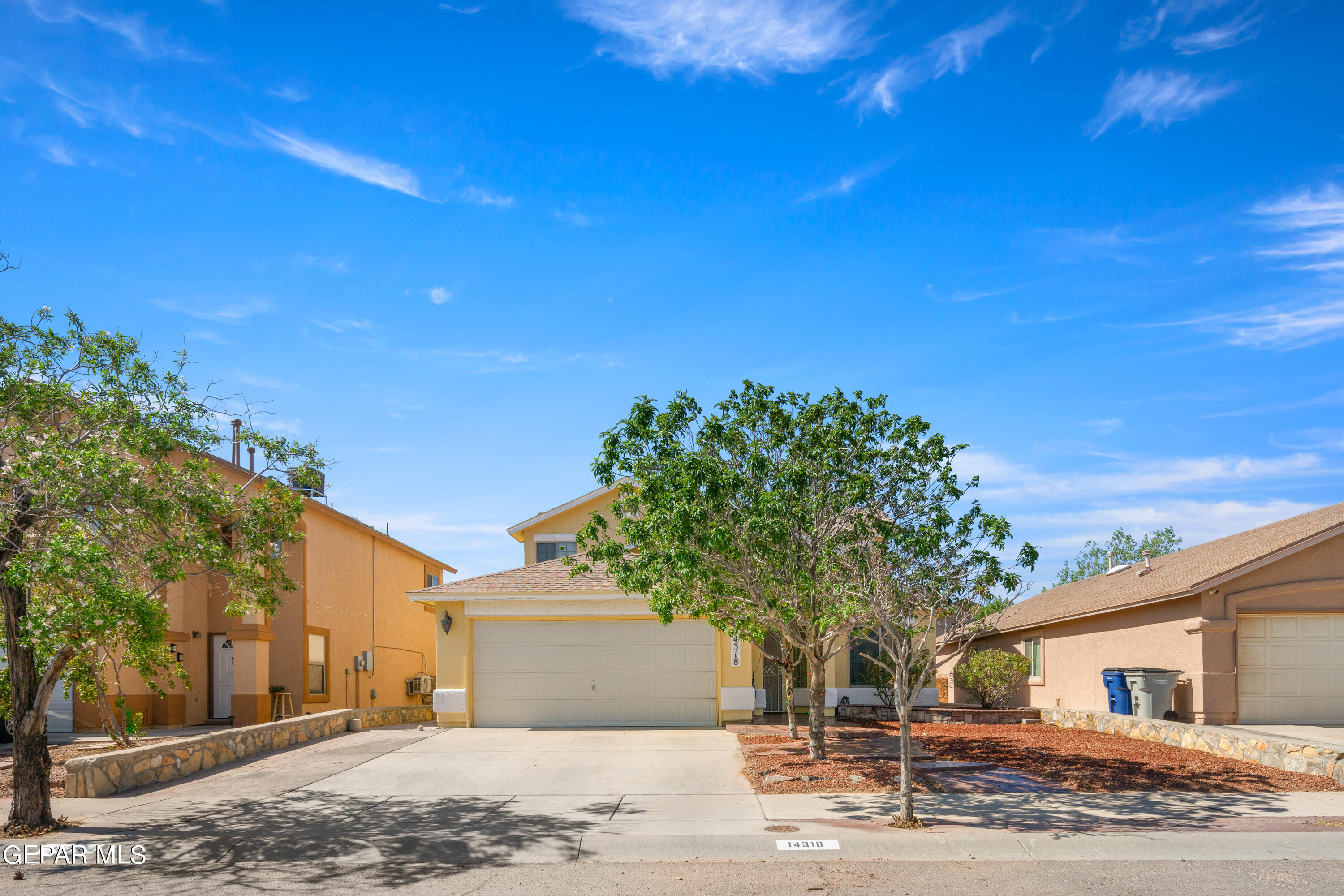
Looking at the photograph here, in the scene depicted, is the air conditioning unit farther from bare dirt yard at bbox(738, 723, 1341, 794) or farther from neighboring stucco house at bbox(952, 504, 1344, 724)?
neighboring stucco house at bbox(952, 504, 1344, 724)

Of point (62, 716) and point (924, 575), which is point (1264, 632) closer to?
point (924, 575)

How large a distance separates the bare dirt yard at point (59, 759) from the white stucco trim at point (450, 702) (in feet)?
16.0

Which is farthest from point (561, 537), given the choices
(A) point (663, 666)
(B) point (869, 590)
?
(B) point (869, 590)

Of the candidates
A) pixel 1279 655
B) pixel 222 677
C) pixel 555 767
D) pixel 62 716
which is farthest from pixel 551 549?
pixel 1279 655

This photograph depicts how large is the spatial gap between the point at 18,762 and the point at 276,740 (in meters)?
6.63

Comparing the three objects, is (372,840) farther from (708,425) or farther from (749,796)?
(708,425)

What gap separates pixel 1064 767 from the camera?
535 inches

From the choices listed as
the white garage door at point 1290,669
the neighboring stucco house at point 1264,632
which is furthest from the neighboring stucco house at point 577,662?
the white garage door at point 1290,669

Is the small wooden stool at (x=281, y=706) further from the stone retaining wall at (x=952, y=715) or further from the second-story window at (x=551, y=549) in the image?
the stone retaining wall at (x=952, y=715)

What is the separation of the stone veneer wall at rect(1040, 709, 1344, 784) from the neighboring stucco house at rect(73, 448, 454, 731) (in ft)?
52.4

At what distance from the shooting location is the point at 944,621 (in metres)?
12.4

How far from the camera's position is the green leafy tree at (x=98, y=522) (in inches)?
384

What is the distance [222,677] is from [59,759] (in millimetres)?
7187

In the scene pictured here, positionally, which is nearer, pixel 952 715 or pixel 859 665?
pixel 952 715
